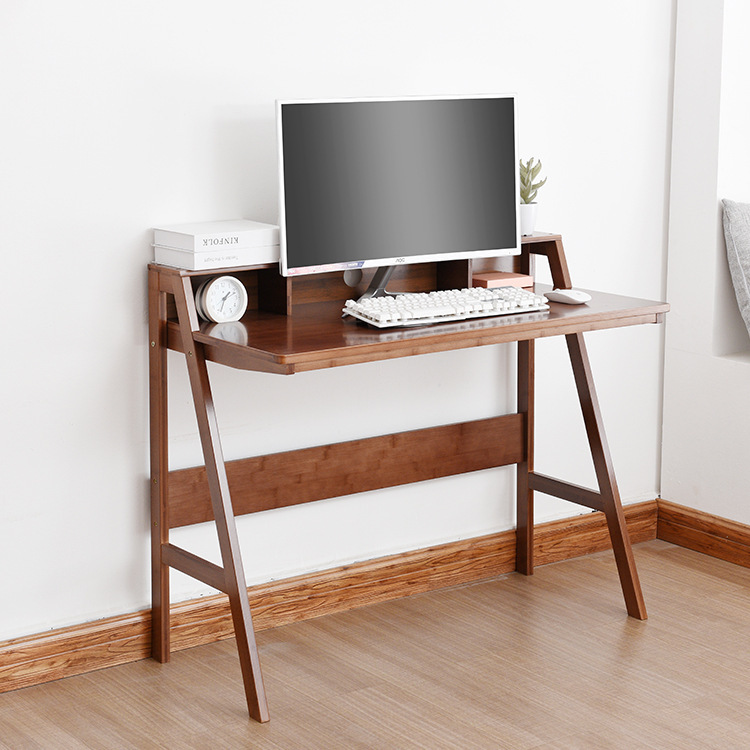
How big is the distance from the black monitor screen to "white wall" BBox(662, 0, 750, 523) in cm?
80

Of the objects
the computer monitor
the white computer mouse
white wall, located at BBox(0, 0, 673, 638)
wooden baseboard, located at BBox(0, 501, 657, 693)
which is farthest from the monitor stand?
wooden baseboard, located at BBox(0, 501, 657, 693)

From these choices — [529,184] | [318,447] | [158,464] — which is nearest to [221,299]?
[158,464]

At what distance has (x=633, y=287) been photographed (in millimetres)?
3434

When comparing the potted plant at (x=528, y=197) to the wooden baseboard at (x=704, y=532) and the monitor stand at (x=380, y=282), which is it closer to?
the monitor stand at (x=380, y=282)

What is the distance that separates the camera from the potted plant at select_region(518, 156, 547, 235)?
2.95m

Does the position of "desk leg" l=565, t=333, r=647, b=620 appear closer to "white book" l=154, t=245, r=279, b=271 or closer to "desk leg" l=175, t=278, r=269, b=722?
"white book" l=154, t=245, r=279, b=271

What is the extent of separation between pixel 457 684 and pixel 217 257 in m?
1.08

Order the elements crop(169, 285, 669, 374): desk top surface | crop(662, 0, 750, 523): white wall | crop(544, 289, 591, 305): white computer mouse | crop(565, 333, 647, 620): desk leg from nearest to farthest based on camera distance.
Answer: crop(169, 285, 669, 374): desk top surface → crop(544, 289, 591, 305): white computer mouse → crop(565, 333, 647, 620): desk leg → crop(662, 0, 750, 523): white wall

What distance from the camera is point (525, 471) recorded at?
10.5ft

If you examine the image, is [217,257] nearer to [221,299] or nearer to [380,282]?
[221,299]

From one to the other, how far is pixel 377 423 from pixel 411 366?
18cm

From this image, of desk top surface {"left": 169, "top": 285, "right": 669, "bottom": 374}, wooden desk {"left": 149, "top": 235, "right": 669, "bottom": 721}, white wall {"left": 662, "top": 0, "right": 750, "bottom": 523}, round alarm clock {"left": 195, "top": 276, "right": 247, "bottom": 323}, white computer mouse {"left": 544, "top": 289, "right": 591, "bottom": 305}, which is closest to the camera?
desk top surface {"left": 169, "top": 285, "right": 669, "bottom": 374}

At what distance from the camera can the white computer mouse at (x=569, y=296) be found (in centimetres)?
271

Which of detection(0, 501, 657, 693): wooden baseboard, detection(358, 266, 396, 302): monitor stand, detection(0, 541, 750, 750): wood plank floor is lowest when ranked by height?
detection(0, 541, 750, 750): wood plank floor
